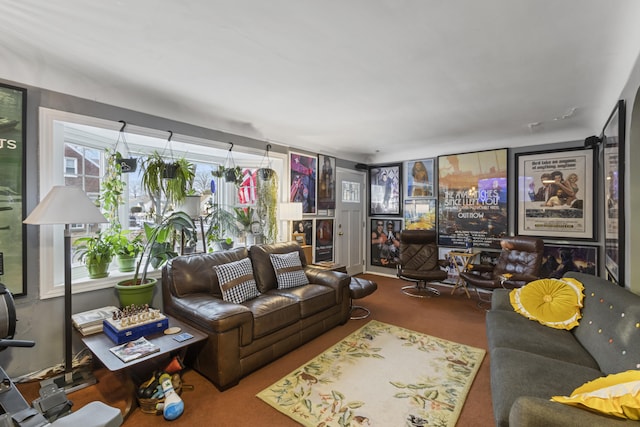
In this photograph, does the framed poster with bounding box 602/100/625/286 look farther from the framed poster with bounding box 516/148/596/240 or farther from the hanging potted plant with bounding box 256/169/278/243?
the hanging potted plant with bounding box 256/169/278/243

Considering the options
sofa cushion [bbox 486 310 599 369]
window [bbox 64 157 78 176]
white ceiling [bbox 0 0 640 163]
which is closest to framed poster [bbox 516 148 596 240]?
white ceiling [bbox 0 0 640 163]

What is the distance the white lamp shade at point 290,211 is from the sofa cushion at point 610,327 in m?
3.12

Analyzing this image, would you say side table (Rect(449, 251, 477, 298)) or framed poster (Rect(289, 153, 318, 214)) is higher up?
framed poster (Rect(289, 153, 318, 214))

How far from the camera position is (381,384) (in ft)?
7.65

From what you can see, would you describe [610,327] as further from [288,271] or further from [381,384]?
[288,271]

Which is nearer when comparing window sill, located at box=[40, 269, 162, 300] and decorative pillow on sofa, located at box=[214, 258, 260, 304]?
window sill, located at box=[40, 269, 162, 300]

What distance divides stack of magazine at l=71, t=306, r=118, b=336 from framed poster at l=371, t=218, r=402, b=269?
4682mm

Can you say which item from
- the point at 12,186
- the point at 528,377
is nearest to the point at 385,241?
the point at 528,377

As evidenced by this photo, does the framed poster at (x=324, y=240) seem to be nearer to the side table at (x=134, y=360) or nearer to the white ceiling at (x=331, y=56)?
the white ceiling at (x=331, y=56)

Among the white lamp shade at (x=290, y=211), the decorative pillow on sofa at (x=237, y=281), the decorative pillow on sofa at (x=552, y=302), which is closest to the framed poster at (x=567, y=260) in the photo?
the decorative pillow on sofa at (x=552, y=302)

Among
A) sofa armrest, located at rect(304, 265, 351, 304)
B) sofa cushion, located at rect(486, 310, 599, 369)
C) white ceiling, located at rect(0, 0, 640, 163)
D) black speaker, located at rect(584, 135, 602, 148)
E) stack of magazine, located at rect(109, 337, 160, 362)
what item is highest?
white ceiling, located at rect(0, 0, 640, 163)

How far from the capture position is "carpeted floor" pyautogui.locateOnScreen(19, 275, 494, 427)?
1937 millimetres

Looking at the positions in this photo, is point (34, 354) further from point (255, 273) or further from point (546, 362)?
point (546, 362)

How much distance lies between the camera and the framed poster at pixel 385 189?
19.3 feet
